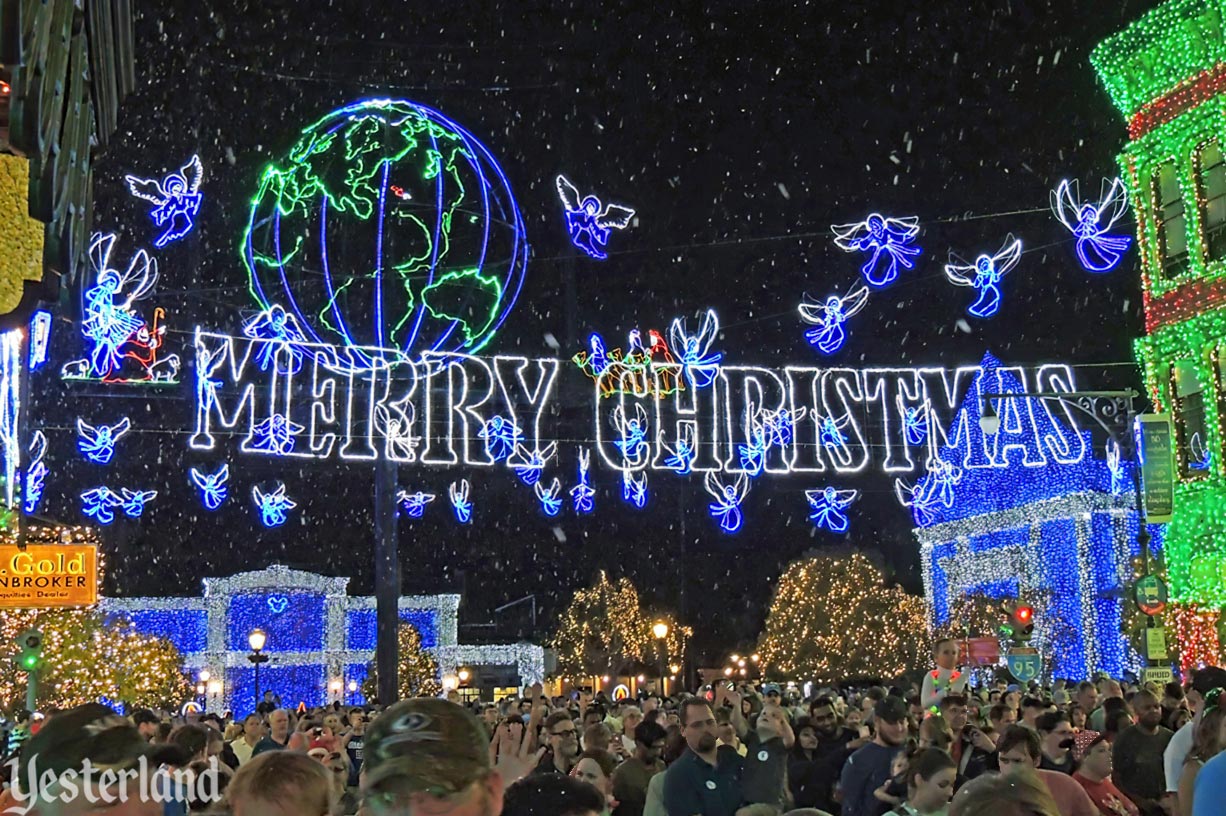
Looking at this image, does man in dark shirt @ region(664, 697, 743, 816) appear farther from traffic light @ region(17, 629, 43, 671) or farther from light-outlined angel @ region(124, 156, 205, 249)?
traffic light @ region(17, 629, 43, 671)

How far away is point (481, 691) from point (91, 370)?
2404 inches

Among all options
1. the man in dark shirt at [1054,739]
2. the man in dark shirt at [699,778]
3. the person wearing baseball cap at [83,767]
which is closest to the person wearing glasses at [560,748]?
the man in dark shirt at [699,778]

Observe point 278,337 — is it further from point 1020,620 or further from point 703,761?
point 1020,620

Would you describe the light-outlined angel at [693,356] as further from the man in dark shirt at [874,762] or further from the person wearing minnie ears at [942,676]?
the man in dark shirt at [874,762]

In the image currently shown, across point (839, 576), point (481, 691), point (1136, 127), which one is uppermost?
point (1136, 127)

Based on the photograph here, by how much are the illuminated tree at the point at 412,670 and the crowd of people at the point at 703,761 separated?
53.8 meters

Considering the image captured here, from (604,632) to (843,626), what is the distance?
63.1ft

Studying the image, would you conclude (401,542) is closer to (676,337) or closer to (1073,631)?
(1073,631)

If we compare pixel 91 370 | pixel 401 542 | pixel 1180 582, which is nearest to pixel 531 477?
pixel 91 370

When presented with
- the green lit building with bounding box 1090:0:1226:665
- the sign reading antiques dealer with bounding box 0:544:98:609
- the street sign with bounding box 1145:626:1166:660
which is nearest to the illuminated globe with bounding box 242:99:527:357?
the sign reading antiques dealer with bounding box 0:544:98:609

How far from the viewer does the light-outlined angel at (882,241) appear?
19.8 m

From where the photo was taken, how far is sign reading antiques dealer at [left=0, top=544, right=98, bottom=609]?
60.4ft

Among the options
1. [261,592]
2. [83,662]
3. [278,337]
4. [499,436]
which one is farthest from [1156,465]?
[261,592]

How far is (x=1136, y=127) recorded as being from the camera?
28.0 metres
